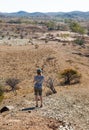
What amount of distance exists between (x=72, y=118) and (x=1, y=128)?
386 centimetres

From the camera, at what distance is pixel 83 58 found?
2148 inches

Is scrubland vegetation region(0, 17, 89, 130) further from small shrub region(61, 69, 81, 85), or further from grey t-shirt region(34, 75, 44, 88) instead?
grey t-shirt region(34, 75, 44, 88)

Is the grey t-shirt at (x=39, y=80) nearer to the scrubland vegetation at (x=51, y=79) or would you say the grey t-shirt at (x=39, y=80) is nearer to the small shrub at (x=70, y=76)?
the scrubland vegetation at (x=51, y=79)

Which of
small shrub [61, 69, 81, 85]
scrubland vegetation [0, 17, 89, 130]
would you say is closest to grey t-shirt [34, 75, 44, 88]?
scrubland vegetation [0, 17, 89, 130]

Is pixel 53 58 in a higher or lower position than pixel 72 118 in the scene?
lower

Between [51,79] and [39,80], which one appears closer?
[39,80]

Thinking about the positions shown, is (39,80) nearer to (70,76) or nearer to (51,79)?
(51,79)

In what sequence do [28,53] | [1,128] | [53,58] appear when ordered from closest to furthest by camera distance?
[1,128] < [53,58] < [28,53]

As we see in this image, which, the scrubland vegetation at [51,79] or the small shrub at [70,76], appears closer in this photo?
the scrubland vegetation at [51,79]

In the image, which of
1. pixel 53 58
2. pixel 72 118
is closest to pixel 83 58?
pixel 53 58

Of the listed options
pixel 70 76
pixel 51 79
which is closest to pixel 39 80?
pixel 51 79

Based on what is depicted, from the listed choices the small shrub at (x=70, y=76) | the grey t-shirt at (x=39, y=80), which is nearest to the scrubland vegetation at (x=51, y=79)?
the small shrub at (x=70, y=76)

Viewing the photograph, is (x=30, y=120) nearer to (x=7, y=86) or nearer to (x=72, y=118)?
(x=72, y=118)

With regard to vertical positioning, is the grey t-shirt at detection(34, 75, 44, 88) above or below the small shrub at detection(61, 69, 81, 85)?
above
